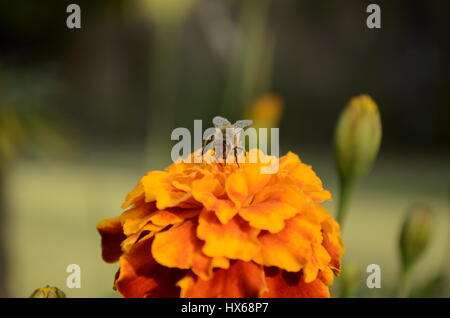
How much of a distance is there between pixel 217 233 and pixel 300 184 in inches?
3.4

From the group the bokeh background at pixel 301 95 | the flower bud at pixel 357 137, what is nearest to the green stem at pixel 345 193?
the flower bud at pixel 357 137

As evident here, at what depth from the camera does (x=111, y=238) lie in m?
0.50

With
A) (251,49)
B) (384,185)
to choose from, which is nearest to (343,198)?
(251,49)

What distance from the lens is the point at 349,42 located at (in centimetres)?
484

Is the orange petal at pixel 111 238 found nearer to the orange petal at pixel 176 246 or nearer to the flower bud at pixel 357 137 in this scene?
the orange petal at pixel 176 246

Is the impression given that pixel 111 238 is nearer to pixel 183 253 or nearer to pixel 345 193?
pixel 183 253

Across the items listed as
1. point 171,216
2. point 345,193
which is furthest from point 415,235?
point 171,216

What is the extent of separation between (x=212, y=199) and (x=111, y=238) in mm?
118

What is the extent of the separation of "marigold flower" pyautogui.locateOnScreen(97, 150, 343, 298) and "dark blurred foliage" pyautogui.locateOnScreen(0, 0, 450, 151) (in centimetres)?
371

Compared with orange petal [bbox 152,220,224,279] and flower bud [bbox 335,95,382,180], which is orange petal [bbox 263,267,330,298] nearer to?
orange petal [bbox 152,220,224,279]

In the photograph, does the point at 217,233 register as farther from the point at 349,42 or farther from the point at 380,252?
the point at 349,42

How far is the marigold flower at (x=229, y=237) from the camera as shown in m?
0.40
